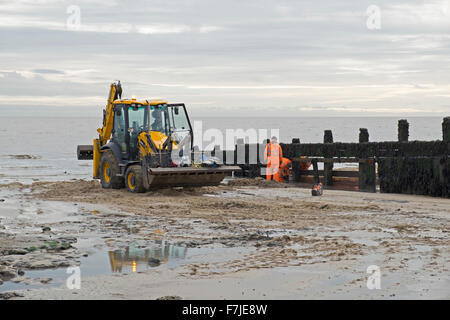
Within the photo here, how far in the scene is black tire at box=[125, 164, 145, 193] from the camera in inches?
701

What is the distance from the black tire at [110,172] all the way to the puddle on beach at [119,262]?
909 cm

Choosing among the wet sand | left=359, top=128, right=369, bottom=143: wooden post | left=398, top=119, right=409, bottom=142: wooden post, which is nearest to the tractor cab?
the wet sand

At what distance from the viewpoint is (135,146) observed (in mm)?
18453

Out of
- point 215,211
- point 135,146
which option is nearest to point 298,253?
point 215,211

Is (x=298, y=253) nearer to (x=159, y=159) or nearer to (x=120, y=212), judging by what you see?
(x=120, y=212)

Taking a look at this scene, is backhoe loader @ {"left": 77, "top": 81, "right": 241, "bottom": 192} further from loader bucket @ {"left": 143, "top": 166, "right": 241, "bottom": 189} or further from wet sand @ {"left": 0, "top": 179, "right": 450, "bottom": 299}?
wet sand @ {"left": 0, "top": 179, "right": 450, "bottom": 299}

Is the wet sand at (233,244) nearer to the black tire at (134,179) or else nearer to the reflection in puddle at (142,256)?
the reflection in puddle at (142,256)

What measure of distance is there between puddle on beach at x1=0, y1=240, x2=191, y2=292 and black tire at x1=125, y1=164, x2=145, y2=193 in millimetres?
7736

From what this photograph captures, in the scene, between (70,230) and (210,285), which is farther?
(70,230)

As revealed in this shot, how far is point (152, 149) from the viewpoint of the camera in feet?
58.0

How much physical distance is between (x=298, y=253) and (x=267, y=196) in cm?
870

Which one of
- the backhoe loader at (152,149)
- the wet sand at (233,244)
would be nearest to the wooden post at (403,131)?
the wet sand at (233,244)
